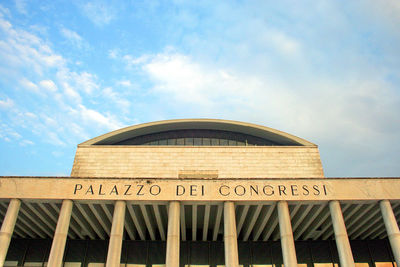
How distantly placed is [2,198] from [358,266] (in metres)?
26.7

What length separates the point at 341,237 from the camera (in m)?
18.6

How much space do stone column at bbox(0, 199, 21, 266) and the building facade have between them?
0.20ft

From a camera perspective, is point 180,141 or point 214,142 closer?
point 214,142

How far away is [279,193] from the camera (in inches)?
776

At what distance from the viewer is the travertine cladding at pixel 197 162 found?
25906 mm

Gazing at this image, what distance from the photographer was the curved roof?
28844 millimetres

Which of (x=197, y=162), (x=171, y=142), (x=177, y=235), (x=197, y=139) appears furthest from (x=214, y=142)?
(x=177, y=235)

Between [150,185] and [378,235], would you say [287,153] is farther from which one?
[150,185]

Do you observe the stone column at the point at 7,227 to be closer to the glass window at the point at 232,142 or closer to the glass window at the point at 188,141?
the glass window at the point at 188,141

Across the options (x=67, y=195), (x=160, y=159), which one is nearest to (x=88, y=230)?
(x=67, y=195)

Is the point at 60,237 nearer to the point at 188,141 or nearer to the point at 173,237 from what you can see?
the point at 173,237

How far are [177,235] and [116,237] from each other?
3.58 m

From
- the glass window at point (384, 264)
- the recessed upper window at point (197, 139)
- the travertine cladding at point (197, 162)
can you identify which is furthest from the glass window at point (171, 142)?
the glass window at point (384, 264)

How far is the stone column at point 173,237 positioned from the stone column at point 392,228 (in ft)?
41.4
